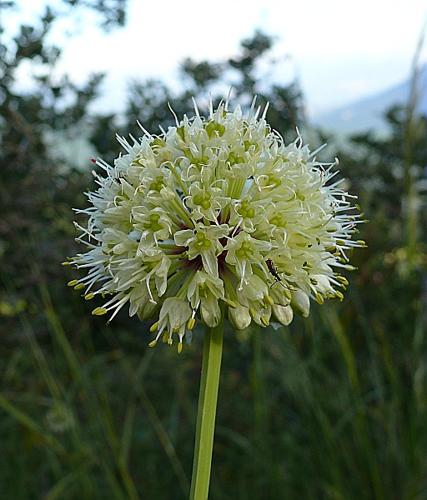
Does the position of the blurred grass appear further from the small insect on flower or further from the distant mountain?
the distant mountain

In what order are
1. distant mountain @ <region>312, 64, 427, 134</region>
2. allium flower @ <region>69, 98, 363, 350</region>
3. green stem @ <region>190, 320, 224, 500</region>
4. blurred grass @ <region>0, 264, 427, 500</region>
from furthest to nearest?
1. distant mountain @ <region>312, 64, 427, 134</region>
2. blurred grass @ <region>0, 264, 427, 500</region>
3. allium flower @ <region>69, 98, 363, 350</region>
4. green stem @ <region>190, 320, 224, 500</region>

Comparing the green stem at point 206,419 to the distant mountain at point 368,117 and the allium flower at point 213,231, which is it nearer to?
the allium flower at point 213,231

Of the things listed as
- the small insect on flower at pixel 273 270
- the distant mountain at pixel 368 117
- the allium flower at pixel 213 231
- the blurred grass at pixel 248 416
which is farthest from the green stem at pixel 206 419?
the distant mountain at pixel 368 117

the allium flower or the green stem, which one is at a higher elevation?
the allium flower

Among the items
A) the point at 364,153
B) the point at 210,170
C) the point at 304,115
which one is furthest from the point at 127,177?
the point at 364,153

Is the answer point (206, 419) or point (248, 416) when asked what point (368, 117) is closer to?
point (248, 416)

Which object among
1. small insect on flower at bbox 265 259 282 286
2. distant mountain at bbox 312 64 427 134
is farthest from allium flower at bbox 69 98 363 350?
distant mountain at bbox 312 64 427 134

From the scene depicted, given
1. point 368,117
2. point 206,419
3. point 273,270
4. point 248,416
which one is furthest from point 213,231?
point 368,117
